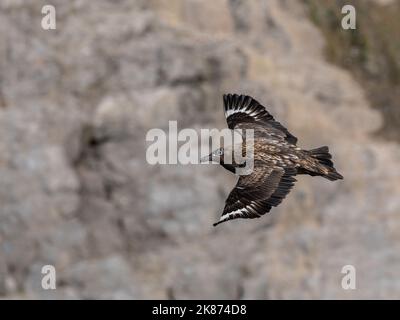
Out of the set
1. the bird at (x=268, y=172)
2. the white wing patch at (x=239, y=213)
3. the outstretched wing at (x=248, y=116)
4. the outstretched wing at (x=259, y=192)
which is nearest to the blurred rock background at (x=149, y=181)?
the outstretched wing at (x=248, y=116)

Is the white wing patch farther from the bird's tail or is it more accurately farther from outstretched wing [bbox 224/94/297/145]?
outstretched wing [bbox 224/94/297/145]

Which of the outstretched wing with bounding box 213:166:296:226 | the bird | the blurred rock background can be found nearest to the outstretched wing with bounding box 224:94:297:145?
the bird


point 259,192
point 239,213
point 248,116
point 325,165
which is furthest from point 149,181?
point 239,213

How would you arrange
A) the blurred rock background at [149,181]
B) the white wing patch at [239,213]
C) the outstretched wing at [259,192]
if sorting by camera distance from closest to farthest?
the white wing patch at [239,213] → the outstretched wing at [259,192] → the blurred rock background at [149,181]

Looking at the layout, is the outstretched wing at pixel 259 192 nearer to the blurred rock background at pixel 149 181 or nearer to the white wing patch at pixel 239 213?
the white wing patch at pixel 239 213

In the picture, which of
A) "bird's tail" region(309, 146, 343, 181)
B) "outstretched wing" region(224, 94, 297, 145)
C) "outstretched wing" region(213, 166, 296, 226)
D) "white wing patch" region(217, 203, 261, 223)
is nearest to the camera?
"white wing patch" region(217, 203, 261, 223)

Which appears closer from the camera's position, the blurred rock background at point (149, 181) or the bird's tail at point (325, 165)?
the bird's tail at point (325, 165)

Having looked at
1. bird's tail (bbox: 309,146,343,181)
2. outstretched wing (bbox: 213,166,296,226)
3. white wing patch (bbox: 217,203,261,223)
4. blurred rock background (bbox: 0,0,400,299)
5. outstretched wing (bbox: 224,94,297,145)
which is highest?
blurred rock background (bbox: 0,0,400,299)
